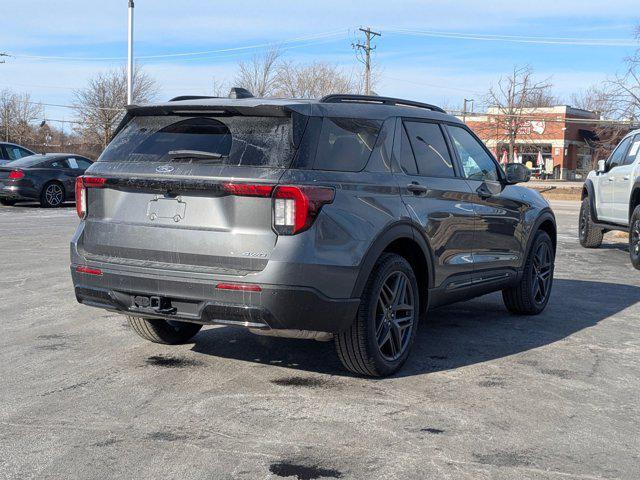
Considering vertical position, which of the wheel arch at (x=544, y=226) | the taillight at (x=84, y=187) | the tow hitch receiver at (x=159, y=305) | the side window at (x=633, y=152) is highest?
the side window at (x=633, y=152)

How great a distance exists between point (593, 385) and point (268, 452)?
253 cm

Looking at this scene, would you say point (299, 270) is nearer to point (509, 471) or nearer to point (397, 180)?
point (397, 180)

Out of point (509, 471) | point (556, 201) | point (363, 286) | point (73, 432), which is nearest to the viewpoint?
point (509, 471)

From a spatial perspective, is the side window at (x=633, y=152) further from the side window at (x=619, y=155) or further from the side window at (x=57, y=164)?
the side window at (x=57, y=164)

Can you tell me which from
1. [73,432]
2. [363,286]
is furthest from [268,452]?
[363,286]

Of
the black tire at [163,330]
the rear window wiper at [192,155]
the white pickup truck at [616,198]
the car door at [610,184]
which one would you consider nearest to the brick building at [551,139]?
the white pickup truck at [616,198]

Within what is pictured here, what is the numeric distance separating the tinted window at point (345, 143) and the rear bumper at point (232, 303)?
32.4 inches

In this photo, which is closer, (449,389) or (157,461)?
(157,461)

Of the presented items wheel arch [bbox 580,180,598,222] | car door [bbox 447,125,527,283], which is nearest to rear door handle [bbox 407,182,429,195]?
car door [bbox 447,125,527,283]

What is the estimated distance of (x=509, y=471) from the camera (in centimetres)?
382

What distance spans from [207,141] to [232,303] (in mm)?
1060

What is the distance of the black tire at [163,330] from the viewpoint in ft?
19.9

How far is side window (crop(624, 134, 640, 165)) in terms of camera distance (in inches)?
499

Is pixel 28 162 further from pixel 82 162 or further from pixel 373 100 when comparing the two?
pixel 373 100
